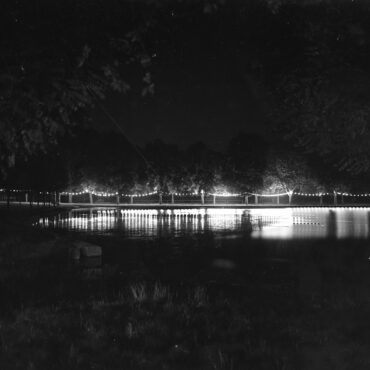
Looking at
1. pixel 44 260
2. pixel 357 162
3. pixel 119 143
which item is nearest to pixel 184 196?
pixel 119 143

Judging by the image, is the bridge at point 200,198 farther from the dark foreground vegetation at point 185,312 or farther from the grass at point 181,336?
the grass at point 181,336

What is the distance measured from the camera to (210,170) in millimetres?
89312

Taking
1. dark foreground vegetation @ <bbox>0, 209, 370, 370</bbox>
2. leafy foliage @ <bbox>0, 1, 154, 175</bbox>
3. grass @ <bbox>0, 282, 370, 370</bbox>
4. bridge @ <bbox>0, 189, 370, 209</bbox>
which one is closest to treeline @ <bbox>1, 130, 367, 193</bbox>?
bridge @ <bbox>0, 189, 370, 209</bbox>

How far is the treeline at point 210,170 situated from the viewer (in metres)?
84.2

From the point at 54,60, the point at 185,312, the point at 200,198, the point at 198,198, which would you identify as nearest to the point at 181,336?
Result: the point at 185,312

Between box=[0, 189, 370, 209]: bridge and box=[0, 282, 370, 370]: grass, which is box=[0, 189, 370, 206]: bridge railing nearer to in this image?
box=[0, 189, 370, 209]: bridge

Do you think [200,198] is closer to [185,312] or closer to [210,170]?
[210,170]

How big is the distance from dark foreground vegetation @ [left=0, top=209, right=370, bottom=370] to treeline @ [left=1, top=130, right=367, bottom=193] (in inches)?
2600

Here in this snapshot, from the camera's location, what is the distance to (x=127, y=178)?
87875mm

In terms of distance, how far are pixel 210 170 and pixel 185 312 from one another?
7996 cm

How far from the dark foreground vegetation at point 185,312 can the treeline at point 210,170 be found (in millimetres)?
66048

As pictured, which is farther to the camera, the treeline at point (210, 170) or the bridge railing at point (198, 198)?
the bridge railing at point (198, 198)

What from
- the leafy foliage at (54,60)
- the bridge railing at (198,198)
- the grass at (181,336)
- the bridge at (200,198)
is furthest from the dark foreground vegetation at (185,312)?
the bridge railing at (198,198)

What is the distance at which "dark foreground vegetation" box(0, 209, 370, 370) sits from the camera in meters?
7.04
